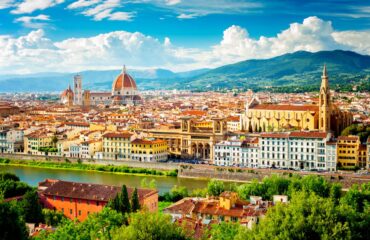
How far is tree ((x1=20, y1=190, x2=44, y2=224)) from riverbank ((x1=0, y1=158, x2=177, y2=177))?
11129mm

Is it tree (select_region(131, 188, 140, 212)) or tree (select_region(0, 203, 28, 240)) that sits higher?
tree (select_region(0, 203, 28, 240))

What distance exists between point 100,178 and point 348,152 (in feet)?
33.9

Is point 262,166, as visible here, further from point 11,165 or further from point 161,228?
point 161,228

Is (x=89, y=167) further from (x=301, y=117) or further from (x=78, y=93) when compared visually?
(x=78, y=93)

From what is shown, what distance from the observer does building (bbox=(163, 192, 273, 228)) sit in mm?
13250

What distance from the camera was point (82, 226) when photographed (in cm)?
1082

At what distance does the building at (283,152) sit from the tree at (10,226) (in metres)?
16.1

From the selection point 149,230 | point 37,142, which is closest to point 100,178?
point 37,142

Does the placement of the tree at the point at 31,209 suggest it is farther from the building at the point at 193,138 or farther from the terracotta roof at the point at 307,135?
the building at the point at 193,138

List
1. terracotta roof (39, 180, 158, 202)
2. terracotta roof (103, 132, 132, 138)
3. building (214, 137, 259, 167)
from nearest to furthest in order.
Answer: terracotta roof (39, 180, 158, 202), building (214, 137, 259, 167), terracotta roof (103, 132, 132, 138)

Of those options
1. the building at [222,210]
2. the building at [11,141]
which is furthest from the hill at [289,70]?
the building at [222,210]

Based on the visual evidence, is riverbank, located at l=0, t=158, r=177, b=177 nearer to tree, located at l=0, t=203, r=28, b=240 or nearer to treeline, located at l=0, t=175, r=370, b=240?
treeline, located at l=0, t=175, r=370, b=240

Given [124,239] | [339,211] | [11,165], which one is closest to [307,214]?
[339,211]

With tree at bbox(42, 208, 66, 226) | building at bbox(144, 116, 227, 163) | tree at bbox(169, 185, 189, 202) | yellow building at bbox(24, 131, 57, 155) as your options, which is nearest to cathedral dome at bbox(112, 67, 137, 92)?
yellow building at bbox(24, 131, 57, 155)
